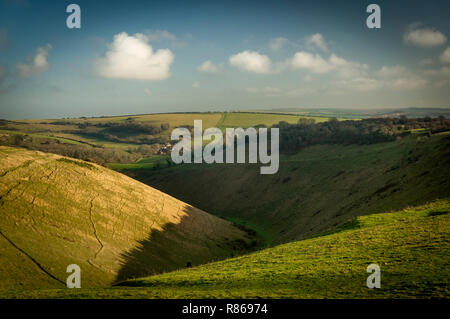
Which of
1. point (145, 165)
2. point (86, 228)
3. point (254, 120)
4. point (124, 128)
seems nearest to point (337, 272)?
point (86, 228)

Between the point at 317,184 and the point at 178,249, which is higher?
the point at 317,184

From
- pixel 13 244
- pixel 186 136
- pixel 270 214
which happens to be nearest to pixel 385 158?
pixel 270 214

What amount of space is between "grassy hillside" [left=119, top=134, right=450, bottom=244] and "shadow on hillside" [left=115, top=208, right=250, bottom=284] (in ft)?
36.6

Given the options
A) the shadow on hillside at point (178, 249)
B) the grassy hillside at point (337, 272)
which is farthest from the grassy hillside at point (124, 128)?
the grassy hillside at point (337, 272)

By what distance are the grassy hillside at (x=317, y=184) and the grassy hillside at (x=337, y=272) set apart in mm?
17502

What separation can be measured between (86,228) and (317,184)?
54.3m

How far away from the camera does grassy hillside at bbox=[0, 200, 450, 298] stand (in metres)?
12.5

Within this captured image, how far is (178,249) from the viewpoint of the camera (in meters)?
36.7

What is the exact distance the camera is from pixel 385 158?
66.2 meters

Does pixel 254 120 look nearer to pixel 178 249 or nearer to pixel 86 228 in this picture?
pixel 178 249

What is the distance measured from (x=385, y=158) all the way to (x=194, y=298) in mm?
64653

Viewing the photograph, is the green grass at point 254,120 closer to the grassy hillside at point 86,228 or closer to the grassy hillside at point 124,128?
the grassy hillside at point 124,128
